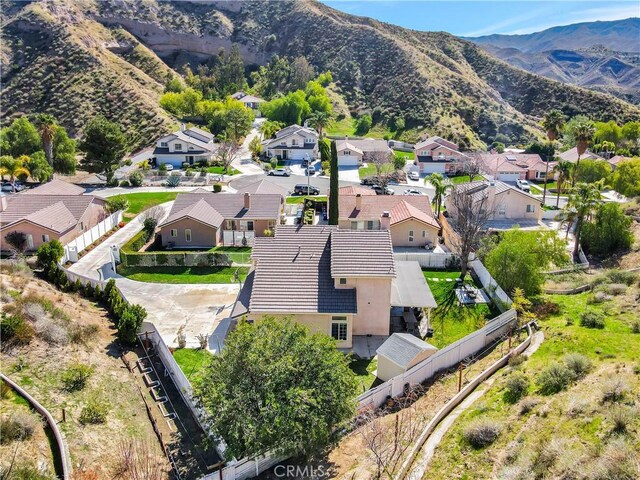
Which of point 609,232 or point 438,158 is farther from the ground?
point 438,158

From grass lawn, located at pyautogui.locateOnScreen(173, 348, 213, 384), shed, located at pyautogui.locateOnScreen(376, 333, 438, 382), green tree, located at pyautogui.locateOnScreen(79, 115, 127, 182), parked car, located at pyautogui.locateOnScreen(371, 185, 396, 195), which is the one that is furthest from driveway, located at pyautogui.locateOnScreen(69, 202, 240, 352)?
parked car, located at pyautogui.locateOnScreen(371, 185, 396, 195)

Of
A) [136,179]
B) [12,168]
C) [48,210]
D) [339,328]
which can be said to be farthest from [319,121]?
[339,328]

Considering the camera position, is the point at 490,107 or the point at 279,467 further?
the point at 490,107

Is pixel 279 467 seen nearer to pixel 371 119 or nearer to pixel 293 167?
pixel 293 167

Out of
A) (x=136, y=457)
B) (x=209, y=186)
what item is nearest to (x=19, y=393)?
(x=136, y=457)

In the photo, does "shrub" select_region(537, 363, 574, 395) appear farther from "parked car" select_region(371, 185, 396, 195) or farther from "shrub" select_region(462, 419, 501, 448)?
"parked car" select_region(371, 185, 396, 195)

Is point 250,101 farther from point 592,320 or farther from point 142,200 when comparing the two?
point 592,320
